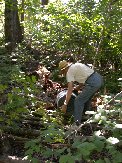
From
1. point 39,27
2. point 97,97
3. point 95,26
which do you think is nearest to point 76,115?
point 97,97

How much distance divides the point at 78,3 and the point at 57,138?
715 centimetres

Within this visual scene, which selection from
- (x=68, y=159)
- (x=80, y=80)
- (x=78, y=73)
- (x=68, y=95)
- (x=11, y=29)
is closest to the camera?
(x=68, y=159)

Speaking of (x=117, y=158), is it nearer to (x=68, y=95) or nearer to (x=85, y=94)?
(x=68, y=95)

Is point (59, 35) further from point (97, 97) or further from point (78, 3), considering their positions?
point (97, 97)

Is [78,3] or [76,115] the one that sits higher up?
[78,3]

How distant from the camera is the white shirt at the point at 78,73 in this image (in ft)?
22.6

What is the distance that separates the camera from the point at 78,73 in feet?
23.1

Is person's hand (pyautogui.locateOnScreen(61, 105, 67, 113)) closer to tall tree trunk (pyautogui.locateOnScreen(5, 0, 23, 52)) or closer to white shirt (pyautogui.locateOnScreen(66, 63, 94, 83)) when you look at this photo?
white shirt (pyautogui.locateOnScreen(66, 63, 94, 83))

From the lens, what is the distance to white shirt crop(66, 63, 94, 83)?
690 centimetres

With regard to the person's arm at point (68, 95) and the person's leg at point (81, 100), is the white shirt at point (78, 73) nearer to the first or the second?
the person's arm at point (68, 95)

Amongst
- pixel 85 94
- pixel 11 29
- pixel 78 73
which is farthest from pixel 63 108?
pixel 11 29

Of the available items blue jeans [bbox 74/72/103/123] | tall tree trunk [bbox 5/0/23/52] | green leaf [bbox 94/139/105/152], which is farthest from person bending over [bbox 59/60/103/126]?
tall tree trunk [bbox 5/0/23/52]

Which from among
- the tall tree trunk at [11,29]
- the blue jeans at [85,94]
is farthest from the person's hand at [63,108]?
the tall tree trunk at [11,29]

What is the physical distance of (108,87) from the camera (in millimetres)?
9477
